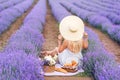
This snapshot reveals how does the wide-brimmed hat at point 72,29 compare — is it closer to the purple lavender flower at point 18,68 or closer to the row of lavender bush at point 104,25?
the purple lavender flower at point 18,68

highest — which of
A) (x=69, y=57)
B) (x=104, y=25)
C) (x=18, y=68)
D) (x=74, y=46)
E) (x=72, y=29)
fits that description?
(x=72, y=29)

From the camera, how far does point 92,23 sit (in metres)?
14.5

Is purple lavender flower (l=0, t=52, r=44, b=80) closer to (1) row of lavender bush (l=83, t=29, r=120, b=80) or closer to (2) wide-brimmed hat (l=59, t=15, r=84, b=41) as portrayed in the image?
(1) row of lavender bush (l=83, t=29, r=120, b=80)

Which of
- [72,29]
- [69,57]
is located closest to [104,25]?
[72,29]

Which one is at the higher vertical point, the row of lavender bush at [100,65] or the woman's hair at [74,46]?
the woman's hair at [74,46]

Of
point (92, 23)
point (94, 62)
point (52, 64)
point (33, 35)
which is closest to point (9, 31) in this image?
point (92, 23)

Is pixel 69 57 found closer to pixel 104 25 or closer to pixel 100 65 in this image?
pixel 100 65

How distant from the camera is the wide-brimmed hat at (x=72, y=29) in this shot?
6473 millimetres

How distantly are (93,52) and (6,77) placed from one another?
90.9 inches

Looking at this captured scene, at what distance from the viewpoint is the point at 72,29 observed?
21.3 feet

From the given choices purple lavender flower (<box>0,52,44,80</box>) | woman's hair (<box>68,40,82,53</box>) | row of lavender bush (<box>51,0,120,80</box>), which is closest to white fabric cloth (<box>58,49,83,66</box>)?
woman's hair (<box>68,40,82,53</box>)

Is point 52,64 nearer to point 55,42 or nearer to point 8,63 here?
point 8,63

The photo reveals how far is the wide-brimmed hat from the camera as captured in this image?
6473mm

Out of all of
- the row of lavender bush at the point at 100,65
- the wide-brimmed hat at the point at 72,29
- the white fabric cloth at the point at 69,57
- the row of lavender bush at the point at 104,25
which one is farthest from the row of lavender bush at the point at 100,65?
the row of lavender bush at the point at 104,25
